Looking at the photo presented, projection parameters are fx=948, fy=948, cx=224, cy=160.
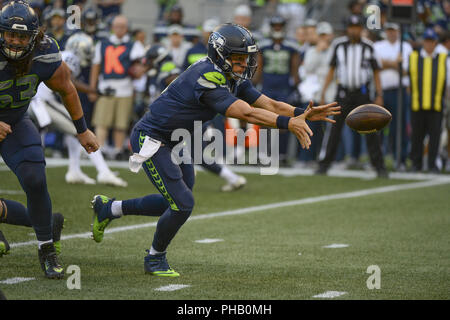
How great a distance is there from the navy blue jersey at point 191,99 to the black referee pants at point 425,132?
296 inches

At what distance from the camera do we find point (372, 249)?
731cm

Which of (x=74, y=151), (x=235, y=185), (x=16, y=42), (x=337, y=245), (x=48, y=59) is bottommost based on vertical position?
(x=235, y=185)

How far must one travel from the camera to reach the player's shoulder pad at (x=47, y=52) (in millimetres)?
5770

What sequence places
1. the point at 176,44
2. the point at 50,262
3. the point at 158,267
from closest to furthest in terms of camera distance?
the point at 50,262 → the point at 158,267 → the point at 176,44

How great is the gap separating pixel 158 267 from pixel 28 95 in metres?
1.36

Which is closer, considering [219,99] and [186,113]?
[219,99]

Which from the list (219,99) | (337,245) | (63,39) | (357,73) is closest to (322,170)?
(357,73)

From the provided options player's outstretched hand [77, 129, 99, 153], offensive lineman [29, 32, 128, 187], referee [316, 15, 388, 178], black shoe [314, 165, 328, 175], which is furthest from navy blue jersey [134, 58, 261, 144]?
black shoe [314, 165, 328, 175]

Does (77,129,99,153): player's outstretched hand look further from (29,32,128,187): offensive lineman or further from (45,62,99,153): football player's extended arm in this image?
(29,32,128,187): offensive lineman

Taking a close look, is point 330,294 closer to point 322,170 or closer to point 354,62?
point 354,62

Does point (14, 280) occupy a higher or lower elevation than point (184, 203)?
lower

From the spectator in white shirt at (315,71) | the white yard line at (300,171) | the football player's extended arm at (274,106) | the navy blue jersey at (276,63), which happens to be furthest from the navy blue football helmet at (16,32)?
the navy blue jersey at (276,63)

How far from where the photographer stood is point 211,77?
580 cm
